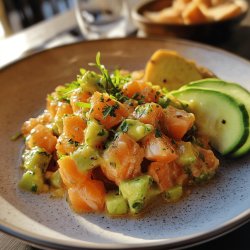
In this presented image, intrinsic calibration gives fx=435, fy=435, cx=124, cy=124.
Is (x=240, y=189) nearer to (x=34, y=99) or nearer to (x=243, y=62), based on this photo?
(x=243, y=62)

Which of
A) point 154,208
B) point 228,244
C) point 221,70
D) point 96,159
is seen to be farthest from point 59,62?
point 228,244

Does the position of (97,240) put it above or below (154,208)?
above

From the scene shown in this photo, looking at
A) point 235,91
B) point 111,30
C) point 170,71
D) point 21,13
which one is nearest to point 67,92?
point 170,71

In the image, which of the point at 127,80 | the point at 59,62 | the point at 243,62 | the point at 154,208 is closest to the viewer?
the point at 154,208

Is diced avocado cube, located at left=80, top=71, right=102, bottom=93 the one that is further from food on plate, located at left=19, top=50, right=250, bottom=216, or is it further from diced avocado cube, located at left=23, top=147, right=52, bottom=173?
diced avocado cube, located at left=23, top=147, right=52, bottom=173

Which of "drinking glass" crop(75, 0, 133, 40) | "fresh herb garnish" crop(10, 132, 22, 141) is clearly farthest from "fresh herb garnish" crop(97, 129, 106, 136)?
"drinking glass" crop(75, 0, 133, 40)

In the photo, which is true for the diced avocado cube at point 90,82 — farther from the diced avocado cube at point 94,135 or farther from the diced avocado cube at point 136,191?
the diced avocado cube at point 136,191

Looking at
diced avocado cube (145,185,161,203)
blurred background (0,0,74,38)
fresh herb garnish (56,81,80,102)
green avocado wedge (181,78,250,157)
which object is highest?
fresh herb garnish (56,81,80,102)

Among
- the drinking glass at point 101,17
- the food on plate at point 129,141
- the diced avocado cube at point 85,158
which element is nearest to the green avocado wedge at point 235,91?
the food on plate at point 129,141
